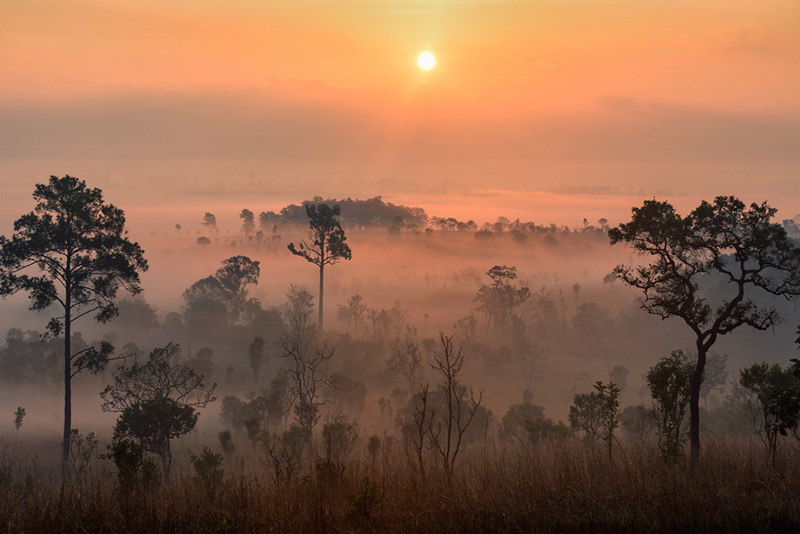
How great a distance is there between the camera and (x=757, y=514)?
7.97 metres

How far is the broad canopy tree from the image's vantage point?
660 inches

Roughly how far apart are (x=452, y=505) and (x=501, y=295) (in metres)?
93.1

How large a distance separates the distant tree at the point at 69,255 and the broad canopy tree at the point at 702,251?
2505cm

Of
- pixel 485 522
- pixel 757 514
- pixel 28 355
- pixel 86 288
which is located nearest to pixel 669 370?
pixel 757 514

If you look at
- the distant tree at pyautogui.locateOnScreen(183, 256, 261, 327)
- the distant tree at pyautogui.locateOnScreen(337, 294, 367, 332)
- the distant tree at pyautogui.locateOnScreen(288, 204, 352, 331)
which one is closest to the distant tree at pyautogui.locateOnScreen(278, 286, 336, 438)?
the distant tree at pyautogui.locateOnScreen(183, 256, 261, 327)

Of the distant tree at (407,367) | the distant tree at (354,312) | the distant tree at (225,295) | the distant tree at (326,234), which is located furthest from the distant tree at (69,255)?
the distant tree at (354,312)

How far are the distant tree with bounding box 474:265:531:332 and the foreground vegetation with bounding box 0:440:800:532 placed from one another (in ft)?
289

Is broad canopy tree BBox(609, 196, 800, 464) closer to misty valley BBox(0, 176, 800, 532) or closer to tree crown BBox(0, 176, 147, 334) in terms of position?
misty valley BBox(0, 176, 800, 532)

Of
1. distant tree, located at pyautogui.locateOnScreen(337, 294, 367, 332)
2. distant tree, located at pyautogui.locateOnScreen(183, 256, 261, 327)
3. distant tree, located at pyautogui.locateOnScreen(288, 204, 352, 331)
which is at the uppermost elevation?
distant tree, located at pyautogui.locateOnScreen(288, 204, 352, 331)

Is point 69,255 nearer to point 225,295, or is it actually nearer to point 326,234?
point 326,234

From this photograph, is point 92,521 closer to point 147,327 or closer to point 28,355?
point 28,355

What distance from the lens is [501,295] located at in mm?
99250

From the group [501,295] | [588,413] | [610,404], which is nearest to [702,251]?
[610,404]

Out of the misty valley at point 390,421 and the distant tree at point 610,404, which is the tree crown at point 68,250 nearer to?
the misty valley at point 390,421
